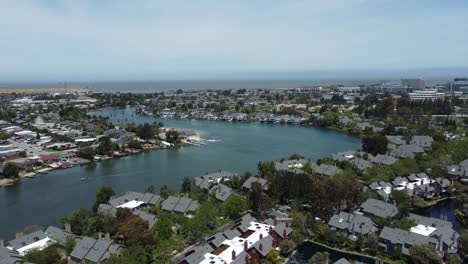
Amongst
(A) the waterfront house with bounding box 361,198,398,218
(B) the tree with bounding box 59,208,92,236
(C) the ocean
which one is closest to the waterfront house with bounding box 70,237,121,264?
(B) the tree with bounding box 59,208,92,236

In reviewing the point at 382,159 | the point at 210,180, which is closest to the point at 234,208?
the point at 210,180

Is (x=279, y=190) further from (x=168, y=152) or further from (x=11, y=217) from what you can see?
(x=168, y=152)

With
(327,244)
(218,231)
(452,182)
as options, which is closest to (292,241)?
(327,244)

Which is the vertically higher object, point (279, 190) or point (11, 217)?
point (279, 190)

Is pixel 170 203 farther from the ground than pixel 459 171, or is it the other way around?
pixel 459 171

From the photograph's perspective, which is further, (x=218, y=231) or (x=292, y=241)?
(x=218, y=231)

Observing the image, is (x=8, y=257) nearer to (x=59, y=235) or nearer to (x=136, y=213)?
(x=59, y=235)
